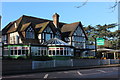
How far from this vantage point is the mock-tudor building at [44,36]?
39.0 metres

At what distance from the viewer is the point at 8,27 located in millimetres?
48406

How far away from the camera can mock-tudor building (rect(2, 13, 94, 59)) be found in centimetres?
3897

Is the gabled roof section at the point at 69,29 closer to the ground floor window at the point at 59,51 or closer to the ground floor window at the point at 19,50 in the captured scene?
the ground floor window at the point at 59,51

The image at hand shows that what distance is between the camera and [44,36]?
145ft

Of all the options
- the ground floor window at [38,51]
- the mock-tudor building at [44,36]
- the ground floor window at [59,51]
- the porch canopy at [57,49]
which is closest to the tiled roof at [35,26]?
the mock-tudor building at [44,36]

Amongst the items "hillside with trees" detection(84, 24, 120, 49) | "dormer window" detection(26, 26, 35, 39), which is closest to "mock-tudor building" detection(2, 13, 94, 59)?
"dormer window" detection(26, 26, 35, 39)

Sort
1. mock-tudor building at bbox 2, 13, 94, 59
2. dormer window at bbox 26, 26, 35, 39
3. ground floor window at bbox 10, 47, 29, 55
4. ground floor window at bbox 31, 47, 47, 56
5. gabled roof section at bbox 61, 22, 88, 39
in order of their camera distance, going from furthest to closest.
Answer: gabled roof section at bbox 61, 22, 88, 39 < dormer window at bbox 26, 26, 35, 39 < mock-tudor building at bbox 2, 13, 94, 59 < ground floor window at bbox 31, 47, 47, 56 < ground floor window at bbox 10, 47, 29, 55

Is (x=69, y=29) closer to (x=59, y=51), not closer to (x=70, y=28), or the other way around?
(x=70, y=28)

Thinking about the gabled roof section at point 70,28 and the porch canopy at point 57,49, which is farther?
the gabled roof section at point 70,28

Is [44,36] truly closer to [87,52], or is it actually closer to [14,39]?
[14,39]

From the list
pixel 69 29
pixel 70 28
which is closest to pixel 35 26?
pixel 69 29

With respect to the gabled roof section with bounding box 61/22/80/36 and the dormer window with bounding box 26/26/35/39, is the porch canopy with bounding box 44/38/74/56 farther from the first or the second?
the gabled roof section with bounding box 61/22/80/36

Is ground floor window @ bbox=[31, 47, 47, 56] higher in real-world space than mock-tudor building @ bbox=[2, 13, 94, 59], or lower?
lower

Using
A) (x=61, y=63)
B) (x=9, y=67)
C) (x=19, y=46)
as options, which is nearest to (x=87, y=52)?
(x=19, y=46)
